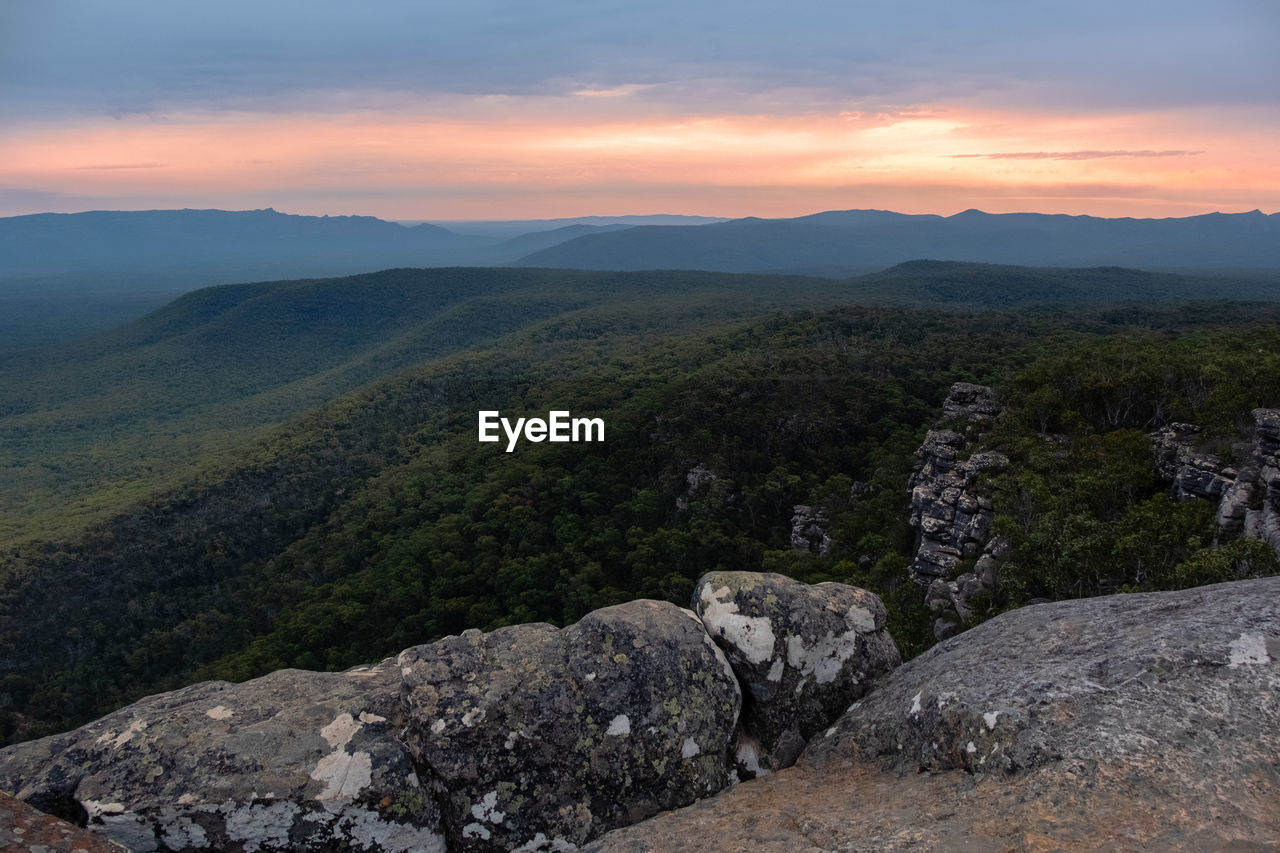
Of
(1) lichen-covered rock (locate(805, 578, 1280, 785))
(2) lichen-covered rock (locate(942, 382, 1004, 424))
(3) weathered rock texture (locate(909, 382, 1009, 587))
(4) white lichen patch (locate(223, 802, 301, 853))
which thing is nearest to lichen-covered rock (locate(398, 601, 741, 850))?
(4) white lichen patch (locate(223, 802, 301, 853))

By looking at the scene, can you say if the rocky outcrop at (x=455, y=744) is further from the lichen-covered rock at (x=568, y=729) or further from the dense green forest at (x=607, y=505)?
the dense green forest at (x=607, y=505)

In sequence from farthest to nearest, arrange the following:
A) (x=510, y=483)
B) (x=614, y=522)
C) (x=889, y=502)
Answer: (x=510, y=483) → (x=614, y=522) → (x=889, y=502)

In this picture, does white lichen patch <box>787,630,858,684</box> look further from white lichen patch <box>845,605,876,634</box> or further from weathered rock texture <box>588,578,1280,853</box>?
weathered rock texture <box>588,578,1280,853</box>

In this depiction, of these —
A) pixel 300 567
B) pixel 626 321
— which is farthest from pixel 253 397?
pixel 300 567

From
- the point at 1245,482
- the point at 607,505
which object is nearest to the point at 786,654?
the point at 1245,482

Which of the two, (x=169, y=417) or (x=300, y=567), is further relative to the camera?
(x=169, y=417)

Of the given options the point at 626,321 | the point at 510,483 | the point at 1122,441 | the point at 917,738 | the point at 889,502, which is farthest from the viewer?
the point at 626,321

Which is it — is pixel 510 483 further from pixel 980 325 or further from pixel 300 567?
pixel 980 325
